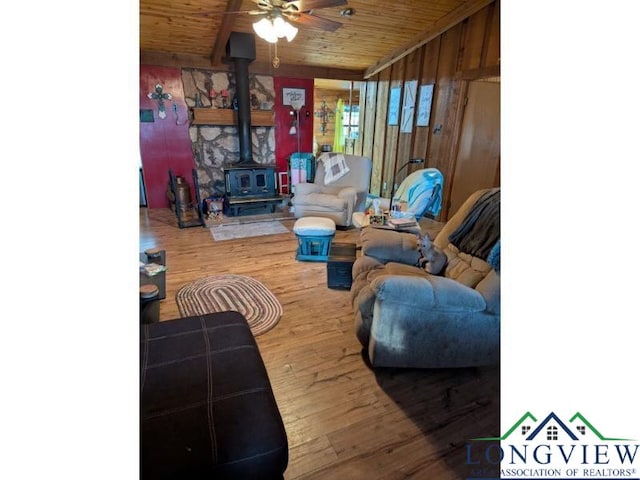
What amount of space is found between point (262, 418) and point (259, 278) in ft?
6.38

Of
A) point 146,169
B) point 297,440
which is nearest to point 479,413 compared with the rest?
point 297,440

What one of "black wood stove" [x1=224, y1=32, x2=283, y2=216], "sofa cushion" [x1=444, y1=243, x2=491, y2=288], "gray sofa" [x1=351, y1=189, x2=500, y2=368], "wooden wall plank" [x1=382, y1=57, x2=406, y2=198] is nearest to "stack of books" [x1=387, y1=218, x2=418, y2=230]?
"sofa cushion" [x1=444, y1=243, x2=491, y2=288]

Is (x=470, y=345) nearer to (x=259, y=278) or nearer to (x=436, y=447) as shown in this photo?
(x=436, y=447)

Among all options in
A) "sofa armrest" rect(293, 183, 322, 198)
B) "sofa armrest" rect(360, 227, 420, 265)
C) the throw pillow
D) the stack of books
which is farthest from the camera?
the throw pillow

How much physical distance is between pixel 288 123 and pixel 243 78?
3.93 feet

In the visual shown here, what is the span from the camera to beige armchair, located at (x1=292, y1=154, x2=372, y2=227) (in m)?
3.96

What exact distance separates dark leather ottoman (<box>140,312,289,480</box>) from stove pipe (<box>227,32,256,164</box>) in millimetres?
4121

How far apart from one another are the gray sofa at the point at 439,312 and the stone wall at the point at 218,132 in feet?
13.2

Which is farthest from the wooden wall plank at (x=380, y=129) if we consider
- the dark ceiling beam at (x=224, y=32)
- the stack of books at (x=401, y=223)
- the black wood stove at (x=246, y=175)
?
the stack of books at (x=401, y=223)

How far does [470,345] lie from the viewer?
5.28 ft

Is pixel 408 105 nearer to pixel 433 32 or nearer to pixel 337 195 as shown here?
pixel 433 32

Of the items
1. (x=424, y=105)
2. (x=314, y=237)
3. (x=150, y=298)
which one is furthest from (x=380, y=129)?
(x=150, y=298)

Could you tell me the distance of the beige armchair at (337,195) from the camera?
13.0ft

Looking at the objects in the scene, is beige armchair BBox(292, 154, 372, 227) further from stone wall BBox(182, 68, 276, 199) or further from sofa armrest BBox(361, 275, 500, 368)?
sofa armrest BBox(361, 275, 500, 368)
